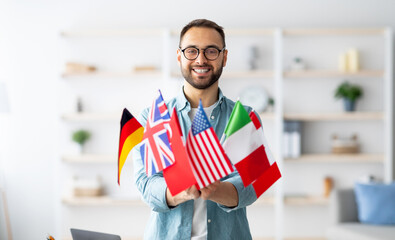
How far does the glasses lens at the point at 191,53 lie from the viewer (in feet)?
4.41

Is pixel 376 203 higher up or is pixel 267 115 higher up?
pixel 267 115

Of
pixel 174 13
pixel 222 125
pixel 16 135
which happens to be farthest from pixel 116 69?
pixel 222 125

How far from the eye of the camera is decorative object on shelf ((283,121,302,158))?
14.1 ft

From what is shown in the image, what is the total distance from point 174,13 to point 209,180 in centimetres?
357

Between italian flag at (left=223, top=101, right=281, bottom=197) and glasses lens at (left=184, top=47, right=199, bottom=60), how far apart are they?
269 millimetres

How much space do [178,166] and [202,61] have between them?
1.16 ft

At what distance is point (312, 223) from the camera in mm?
4523

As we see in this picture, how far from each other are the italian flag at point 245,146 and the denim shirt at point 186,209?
162mm

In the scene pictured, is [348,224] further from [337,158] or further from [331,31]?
[331,31]

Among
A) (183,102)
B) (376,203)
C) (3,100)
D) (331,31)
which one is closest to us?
(183,102)

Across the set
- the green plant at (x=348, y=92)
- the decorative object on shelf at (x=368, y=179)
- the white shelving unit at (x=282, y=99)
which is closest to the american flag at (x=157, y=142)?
the white shelving unit at (x=282, y=99)

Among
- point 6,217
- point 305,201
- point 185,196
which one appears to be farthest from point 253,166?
point 6,217

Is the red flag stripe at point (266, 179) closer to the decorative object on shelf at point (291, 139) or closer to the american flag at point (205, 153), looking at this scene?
the american flag at point (205, 153)

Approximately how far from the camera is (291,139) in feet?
14.1
